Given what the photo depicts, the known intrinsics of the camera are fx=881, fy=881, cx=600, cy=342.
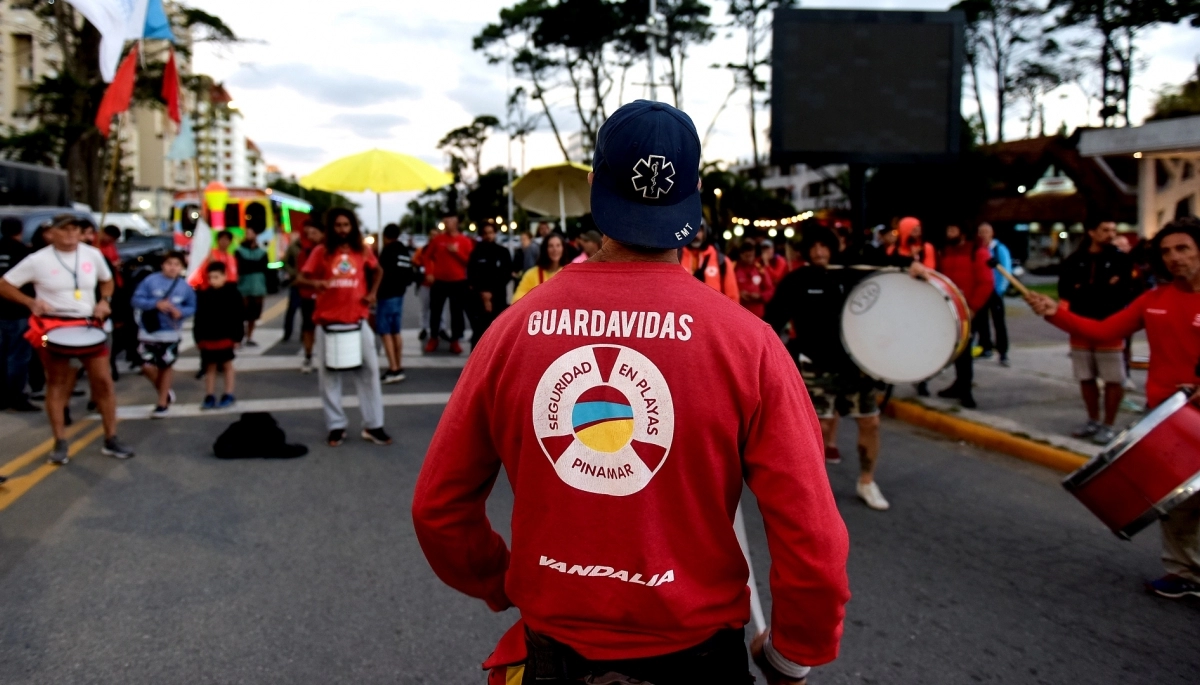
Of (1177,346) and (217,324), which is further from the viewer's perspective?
(217,324)

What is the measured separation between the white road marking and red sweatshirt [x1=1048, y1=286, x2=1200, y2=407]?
18.9ft

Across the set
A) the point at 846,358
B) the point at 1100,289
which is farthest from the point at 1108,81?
the point at 846,358

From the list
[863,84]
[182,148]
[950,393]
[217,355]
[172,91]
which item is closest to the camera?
[863,84]

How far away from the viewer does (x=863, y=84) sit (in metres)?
7.63

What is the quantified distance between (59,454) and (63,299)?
116cm

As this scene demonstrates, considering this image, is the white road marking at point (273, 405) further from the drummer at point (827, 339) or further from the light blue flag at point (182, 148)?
the light blue flag at point (182, 148)

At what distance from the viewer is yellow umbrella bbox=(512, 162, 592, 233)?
14656 millimetres

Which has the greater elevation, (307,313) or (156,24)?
(156,24)

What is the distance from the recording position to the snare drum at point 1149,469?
12.0 ft

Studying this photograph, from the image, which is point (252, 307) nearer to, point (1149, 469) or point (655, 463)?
point (1149, 469)

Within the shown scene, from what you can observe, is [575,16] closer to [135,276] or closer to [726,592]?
[135,276]

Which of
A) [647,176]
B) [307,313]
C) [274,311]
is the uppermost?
[647,176]

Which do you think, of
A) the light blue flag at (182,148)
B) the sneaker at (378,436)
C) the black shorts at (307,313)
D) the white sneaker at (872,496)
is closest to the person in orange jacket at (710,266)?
the white sneaker at (872,496)

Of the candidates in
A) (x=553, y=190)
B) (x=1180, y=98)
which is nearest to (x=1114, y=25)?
(x=1180, y=98)
